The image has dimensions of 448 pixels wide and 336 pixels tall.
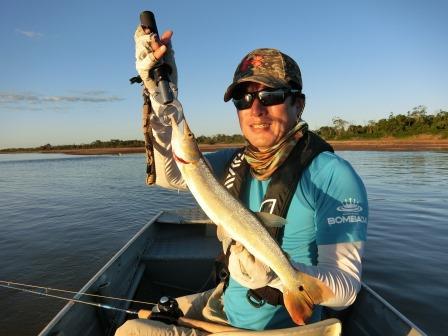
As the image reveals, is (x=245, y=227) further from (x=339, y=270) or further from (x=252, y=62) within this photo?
(x=252, y=62)

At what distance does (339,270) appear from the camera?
2.45 m

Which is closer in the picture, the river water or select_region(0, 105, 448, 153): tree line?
the river water

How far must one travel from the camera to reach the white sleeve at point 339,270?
2383 mm

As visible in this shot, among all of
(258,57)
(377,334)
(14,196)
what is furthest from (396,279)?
(14,196)

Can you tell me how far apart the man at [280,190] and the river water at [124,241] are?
4.75m

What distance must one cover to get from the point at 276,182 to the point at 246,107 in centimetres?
80

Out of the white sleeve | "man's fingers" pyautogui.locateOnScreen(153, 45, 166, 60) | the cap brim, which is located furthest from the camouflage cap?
the white sleeve

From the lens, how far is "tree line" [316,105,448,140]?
66.9 metres

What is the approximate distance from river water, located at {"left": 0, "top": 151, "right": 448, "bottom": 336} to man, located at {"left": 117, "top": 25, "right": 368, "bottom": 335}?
4.75m

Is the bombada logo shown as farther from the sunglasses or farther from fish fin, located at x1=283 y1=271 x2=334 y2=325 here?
the sunglasses

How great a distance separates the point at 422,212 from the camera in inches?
542

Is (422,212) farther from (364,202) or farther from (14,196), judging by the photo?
(14,196)

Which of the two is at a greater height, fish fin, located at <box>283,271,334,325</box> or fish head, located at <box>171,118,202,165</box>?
fish head, located at <box>171,118,202,165</box>

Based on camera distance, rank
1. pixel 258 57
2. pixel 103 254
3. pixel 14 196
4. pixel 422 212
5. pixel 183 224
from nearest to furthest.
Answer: pixel 258 57 → pixel 183 224 → pixel 103 254 → pixel 422 212 → pixel 14 196
